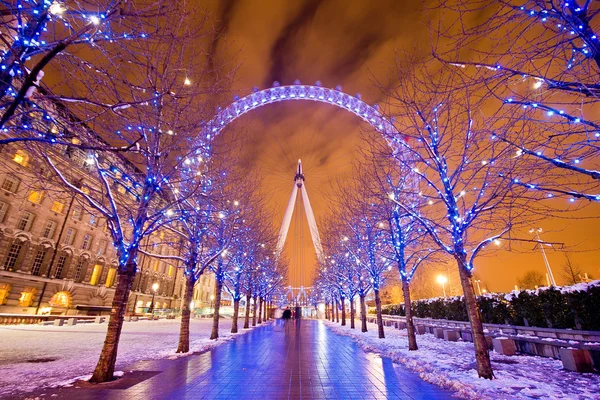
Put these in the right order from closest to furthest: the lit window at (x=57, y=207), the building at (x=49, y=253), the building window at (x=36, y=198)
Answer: the building at (x=49, y=253)
the building window at (x=36, y=198)
the lit window at (x=57, y=207)

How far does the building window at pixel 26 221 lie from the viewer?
35.3m

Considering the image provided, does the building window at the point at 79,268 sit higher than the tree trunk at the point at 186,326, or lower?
higher

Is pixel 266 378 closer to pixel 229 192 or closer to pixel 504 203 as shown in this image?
pixel 504 203

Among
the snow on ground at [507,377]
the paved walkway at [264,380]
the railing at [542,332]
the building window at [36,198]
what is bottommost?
the paved walkway at [264,380]

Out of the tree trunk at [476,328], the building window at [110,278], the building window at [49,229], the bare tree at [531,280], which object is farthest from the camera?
the bare tree at [531,280]

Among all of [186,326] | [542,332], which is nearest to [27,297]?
[186,326]

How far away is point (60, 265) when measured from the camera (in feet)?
134

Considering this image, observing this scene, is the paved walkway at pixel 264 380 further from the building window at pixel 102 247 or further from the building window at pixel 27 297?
the building window at pixel 102 247

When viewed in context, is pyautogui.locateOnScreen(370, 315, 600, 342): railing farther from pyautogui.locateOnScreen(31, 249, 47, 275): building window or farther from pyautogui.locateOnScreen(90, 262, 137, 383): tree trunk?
pyautogui.locateOnScreen(31, 249, 47, 275): building window

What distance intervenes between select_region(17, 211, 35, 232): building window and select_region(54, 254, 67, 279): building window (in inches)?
262

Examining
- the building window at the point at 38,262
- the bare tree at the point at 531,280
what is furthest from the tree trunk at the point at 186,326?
the bare tree at the point at 531,280

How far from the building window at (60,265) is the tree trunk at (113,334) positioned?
137 ft

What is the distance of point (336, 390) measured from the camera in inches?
302

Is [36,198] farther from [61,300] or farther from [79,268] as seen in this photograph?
[61,300]
